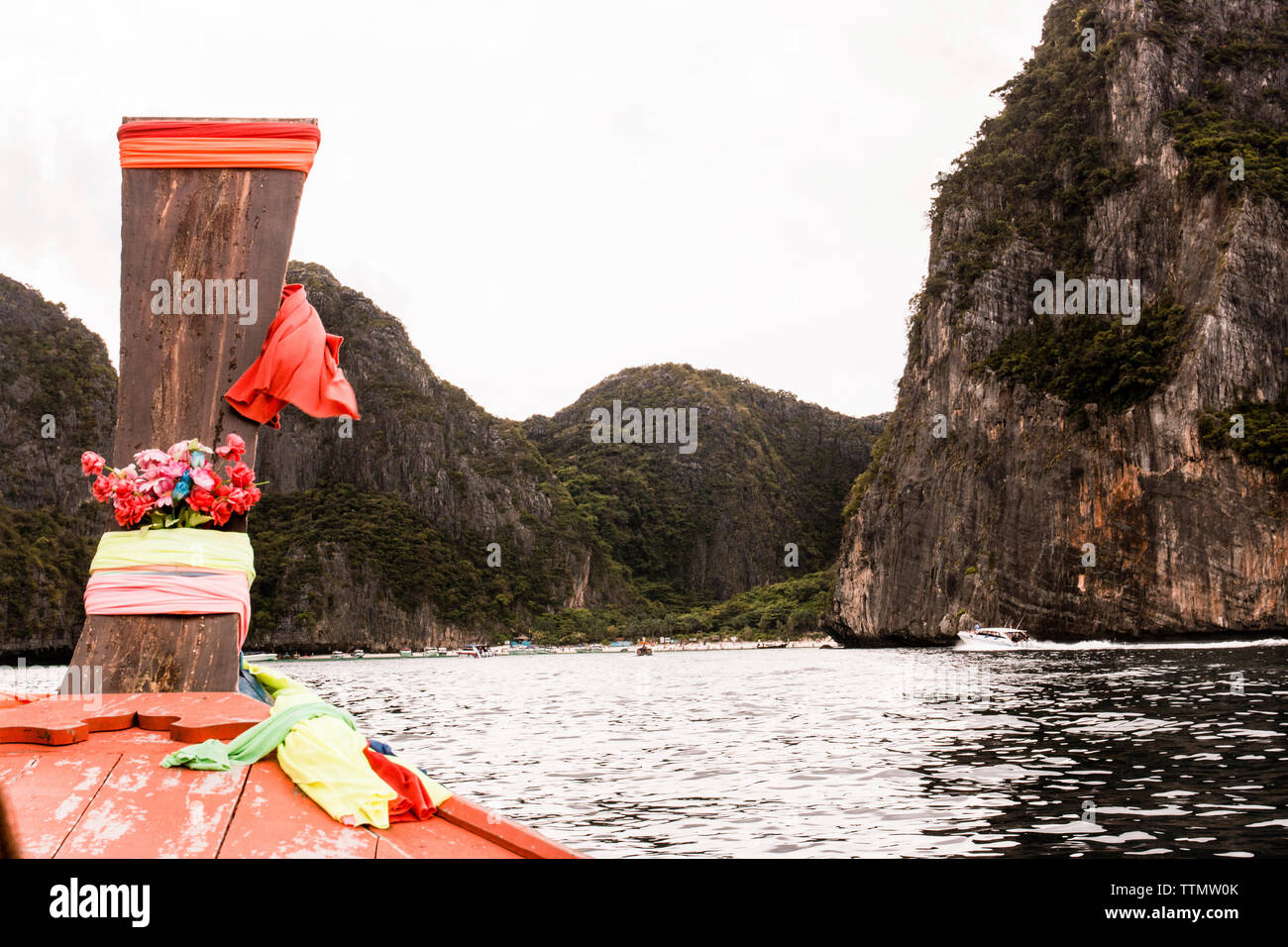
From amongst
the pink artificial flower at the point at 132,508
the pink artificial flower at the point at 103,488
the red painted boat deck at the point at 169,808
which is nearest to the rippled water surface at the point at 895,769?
the pink artificial flower at the point at 132,508

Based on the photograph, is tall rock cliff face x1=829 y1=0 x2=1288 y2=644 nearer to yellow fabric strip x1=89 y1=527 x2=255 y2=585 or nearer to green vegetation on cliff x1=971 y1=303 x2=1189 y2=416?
green vegetation on cliff x1=971 y1=303 x2=1189 y2=416

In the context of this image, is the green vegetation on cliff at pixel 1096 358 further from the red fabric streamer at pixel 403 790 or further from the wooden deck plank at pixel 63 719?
the wooden deck plank at pixel 63 719

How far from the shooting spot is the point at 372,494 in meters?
141

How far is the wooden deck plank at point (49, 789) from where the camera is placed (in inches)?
113

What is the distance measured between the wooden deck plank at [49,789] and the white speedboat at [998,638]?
214 feet

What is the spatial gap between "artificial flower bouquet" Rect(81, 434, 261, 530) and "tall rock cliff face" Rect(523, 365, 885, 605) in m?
158

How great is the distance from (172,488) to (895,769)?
33.3 feet

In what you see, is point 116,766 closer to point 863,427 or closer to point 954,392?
point 954,392

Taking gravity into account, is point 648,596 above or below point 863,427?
below

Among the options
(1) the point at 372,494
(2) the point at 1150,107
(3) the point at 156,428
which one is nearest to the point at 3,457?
(1) the point at 372,494

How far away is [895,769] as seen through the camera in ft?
41.5
